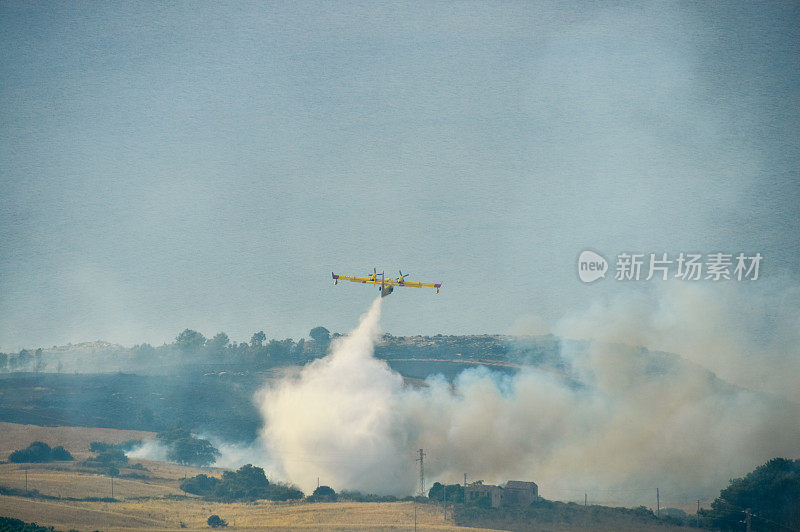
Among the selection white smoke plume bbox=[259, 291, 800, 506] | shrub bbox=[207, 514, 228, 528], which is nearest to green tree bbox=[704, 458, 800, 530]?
white smoke plume bbox=[259, 291, 800, 506]

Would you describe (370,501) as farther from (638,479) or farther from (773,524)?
(773,524)

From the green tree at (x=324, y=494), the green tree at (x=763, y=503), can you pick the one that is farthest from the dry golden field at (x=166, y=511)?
the green tree at (x=763, y=503)

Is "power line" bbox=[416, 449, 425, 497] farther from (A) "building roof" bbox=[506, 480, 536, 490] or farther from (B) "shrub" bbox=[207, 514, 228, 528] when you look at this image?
(B) "shrub" bbox=[207, 514, 228, 528]

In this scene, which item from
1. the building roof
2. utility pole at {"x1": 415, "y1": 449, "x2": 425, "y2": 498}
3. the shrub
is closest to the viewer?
the shrub

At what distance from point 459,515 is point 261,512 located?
33.2 m

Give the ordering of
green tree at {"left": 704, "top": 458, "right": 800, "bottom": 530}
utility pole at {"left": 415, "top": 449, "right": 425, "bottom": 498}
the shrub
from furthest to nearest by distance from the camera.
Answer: utility pole at {"left": 415, "top": 449, "right": 425, "bottom": 498}, green tree at {"left": 704, "top": 458, "right": 800, "bottom": 530}, the shrub

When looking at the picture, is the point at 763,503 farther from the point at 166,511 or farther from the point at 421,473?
the point at 166,511

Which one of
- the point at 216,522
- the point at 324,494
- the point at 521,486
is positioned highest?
the point at 521,486

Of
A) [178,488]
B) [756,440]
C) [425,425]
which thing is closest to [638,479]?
[756,440]

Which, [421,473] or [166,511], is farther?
[421,473]

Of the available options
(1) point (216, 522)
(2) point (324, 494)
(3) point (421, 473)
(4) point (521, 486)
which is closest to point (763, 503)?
(4) point (521, 486)

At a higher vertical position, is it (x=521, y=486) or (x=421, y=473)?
(x=421, y=473)

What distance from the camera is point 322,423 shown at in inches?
7800

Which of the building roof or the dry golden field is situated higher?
the building roof
